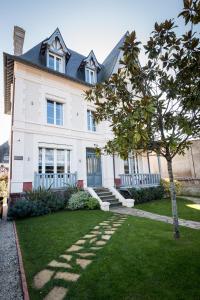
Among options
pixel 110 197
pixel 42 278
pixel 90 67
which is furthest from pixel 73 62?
A: pixel 42 278

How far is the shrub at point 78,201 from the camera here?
30.5 ft

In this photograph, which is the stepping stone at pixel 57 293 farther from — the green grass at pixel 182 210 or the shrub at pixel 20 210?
the green grass at pixel 182 210

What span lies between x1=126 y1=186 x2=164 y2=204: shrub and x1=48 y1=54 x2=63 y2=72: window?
30.5ft

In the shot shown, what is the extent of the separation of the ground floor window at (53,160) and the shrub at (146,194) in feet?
14.6

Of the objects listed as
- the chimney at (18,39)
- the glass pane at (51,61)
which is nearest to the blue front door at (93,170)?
the glass pane at (51,61)

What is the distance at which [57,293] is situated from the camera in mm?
2600

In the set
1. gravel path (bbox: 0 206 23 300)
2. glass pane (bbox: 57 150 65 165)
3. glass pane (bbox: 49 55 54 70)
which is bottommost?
gravel path (bbox: 0 206 23 300)

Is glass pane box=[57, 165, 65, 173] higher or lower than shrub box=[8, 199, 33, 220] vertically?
higher

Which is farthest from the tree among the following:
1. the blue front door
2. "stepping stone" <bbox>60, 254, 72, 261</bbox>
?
the blue front door

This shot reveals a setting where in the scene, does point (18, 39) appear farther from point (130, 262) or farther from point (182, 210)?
point (182, 210)

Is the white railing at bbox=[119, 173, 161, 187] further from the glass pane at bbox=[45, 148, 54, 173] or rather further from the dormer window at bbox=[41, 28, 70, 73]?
the dormer window at bbox=[41, 28, 70, 73]

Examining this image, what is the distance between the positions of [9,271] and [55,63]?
38.6ft

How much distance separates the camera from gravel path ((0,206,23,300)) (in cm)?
266

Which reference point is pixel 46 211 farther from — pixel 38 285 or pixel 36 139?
pixel 38 285
